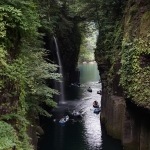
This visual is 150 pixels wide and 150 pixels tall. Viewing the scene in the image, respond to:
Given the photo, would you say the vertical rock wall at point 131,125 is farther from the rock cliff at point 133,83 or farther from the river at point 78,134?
the river at point 78,134

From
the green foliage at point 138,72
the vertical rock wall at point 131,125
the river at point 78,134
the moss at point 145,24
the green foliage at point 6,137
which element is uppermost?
the moss at point 145,24

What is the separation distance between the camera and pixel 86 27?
35.1 m

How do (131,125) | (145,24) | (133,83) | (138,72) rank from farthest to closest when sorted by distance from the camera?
(131,125)
(145,24)
(133,83)
(138,72)

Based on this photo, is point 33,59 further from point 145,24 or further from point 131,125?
point 131,125

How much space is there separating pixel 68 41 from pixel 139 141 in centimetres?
2340

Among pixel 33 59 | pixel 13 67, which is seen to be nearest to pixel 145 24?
pixel 33 59

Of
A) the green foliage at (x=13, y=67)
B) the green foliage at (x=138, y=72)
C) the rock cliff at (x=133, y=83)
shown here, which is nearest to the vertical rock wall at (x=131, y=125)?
the rock cliff at (x=133, y=83)

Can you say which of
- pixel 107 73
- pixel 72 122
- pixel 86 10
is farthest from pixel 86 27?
pixel 72 122

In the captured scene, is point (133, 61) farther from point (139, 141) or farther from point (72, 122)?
point (72, 122)

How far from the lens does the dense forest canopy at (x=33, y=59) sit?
6738 mm

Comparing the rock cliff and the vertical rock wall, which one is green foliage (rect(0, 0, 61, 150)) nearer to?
the rock cliff

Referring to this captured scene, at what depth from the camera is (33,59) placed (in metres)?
12.5

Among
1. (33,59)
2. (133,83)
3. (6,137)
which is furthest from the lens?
(133,83)

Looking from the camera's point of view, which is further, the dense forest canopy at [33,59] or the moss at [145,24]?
the moss at [145,24]
